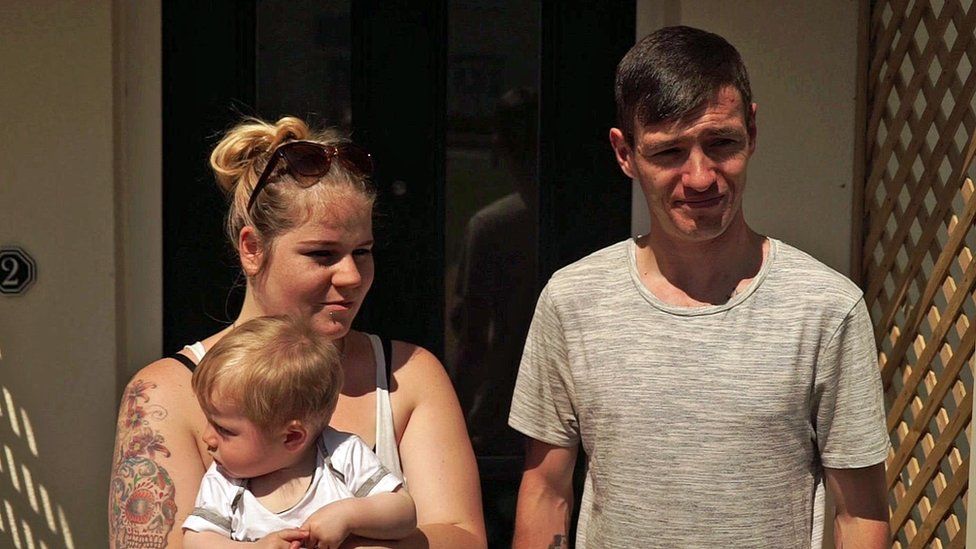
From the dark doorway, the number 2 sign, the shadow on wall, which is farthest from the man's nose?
the shadow on wall

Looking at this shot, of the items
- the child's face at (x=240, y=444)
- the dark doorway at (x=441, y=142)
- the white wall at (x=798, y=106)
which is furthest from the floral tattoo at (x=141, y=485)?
the white wall at (x=798, y=106)

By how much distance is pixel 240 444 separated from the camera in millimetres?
1981

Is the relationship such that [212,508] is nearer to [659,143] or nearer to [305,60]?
[659,143]

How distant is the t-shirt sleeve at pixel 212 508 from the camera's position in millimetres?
1956

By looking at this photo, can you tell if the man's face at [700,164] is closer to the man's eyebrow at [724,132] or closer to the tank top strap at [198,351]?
the man's eyebrow at [724,132]

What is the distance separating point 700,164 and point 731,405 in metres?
0.41

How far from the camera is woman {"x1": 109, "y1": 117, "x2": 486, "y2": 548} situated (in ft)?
6.70

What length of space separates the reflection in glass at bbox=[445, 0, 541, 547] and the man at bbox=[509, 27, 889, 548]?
152cm

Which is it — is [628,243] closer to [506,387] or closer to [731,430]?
[731,430]

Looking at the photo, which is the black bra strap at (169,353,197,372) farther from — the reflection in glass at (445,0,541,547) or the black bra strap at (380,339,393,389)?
the reflection in glass at (445,0,541,547)

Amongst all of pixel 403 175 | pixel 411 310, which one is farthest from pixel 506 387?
pixel 403 175

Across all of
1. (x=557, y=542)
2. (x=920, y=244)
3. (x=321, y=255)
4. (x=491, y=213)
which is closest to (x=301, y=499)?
(x=321, y=255)

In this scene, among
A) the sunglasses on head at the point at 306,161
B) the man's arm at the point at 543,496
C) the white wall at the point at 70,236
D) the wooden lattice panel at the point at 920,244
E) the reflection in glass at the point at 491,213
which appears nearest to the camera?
the sunglasses on head at the point at 306,161

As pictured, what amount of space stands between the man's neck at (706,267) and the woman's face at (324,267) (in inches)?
20.7
